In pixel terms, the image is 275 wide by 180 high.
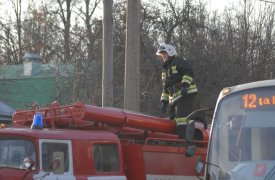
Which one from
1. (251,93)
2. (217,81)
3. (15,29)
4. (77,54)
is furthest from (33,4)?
(251,93)

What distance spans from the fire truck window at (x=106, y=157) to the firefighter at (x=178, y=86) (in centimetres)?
140

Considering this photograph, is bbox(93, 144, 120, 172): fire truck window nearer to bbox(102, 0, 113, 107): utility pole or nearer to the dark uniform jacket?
the dark uniform jacket

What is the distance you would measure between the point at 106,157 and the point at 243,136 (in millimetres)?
2060

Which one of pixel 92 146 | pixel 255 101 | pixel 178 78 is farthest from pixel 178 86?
pixel 255 101

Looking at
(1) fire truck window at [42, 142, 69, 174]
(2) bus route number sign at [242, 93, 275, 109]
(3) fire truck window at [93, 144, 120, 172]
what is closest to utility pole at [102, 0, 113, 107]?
(3) fire truck window at [93, 144, 120, 172]

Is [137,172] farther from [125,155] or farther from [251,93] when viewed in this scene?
[251,93]

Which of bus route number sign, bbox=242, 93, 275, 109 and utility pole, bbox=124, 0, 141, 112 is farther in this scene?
utility pole, bbox=124, 0, 141, 112

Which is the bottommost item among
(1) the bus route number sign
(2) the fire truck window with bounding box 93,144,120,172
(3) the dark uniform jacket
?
(2) the fire truck window with bounding box 93,144,120,172

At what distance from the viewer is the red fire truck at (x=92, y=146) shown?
7.16 meters

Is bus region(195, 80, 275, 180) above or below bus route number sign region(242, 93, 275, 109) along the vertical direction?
below

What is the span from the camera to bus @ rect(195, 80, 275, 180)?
6.33m

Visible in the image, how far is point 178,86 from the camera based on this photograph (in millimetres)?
9258

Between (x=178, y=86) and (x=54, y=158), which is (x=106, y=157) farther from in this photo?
(x=178, y=86)

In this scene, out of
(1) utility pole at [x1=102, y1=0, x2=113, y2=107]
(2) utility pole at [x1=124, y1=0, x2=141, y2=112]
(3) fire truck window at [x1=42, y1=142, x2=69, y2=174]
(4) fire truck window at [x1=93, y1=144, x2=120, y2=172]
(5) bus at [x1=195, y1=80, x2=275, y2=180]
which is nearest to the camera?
(5) bus at [x1=195, y1=80, x2=275, y2=180]
